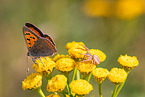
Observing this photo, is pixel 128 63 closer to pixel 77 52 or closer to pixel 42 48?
pixel 77 52

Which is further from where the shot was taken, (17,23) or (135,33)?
(17,23)

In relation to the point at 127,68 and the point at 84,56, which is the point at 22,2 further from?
the point at 127,68

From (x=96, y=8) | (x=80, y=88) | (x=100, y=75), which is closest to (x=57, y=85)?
(x=80, y=88)

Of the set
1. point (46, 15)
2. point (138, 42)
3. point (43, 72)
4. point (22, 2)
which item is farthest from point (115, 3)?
point (43, 72)

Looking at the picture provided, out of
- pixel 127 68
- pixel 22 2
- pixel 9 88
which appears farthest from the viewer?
pixel 22 2

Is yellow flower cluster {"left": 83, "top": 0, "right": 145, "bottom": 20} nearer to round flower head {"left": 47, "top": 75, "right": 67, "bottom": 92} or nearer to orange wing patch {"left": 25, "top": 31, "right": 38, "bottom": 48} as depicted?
orange wing patch {"left": 25, "top": 31, "right": 38, "bottom": 48}

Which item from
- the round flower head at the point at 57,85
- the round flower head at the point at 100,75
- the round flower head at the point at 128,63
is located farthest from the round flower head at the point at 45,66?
the round flower head at the point at 128,63

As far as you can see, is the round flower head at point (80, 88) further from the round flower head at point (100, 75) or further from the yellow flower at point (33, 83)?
the yellow flower at point (33, 83)
